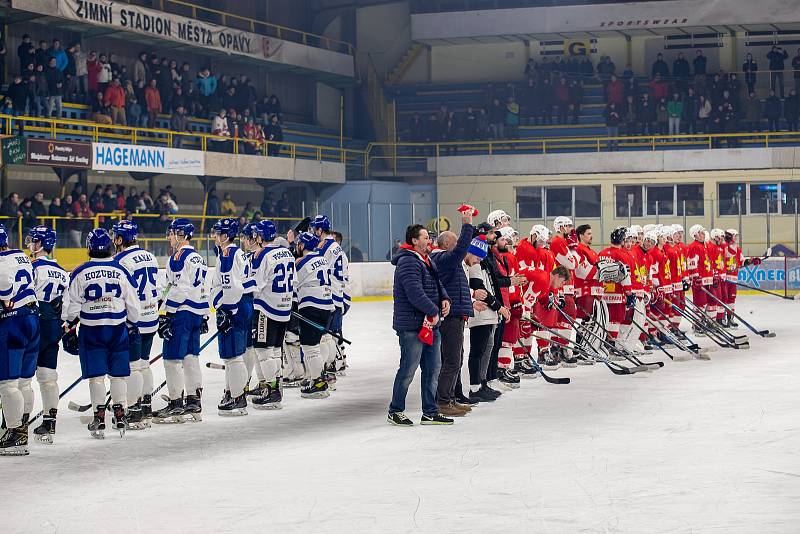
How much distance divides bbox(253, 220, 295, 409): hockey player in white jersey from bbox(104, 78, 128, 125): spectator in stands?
57.7 ft

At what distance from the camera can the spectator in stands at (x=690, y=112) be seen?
36.5 meters

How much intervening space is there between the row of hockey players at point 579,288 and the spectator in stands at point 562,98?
797 inches

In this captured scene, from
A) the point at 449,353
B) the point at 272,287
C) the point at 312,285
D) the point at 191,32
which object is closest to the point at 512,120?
the point at 191,32

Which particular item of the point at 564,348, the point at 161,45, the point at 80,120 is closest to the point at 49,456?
the point at 564,348

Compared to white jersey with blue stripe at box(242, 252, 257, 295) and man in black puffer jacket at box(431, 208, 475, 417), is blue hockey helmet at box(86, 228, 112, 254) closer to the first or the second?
white jersey with blue stripe at box(242, 252, 257, 295)

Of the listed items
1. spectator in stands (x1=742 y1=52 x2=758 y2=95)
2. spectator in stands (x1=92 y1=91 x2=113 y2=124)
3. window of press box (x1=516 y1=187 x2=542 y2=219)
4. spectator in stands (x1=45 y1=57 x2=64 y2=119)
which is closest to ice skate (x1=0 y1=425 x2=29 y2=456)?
spectator in stands (x1=45 y1=57 x2=64 y2=119)

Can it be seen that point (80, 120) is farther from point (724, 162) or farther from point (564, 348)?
point (724, 162)

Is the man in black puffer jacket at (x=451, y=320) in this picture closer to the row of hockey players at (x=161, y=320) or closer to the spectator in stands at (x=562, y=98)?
the row of hockey players at (x=161, y=320)

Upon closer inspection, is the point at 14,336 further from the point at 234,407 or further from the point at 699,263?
the point at 699,263

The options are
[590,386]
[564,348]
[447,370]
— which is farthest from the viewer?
[564,348]

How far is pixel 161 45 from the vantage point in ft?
109

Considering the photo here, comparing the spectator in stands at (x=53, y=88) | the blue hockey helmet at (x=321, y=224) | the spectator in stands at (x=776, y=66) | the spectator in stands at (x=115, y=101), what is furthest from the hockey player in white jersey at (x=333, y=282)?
the spectator in stands at (x=776, y=66)

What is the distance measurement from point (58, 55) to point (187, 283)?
1815 cm

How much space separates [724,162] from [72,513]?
30.1 meters
